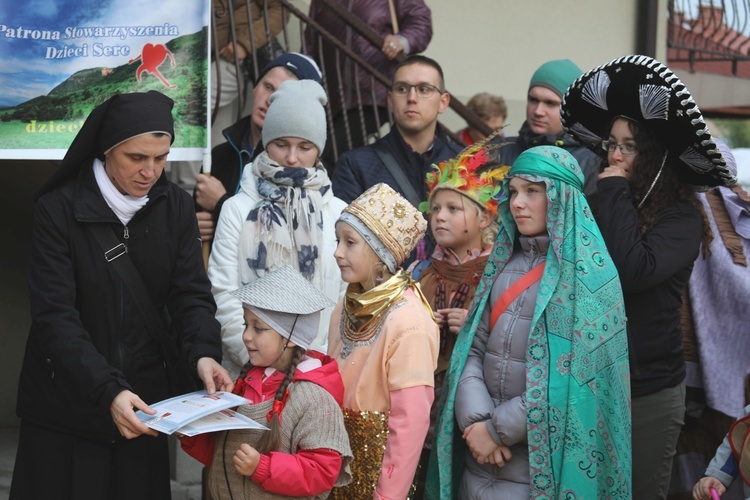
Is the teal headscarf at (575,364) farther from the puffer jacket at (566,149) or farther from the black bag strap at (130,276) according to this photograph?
the black bag strap at (130,276)

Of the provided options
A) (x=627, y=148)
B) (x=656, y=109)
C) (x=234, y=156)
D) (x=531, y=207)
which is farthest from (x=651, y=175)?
(x=234, y=156)

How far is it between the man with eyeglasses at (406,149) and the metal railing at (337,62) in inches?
Answer: 36.8

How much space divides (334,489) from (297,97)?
1.74 metres

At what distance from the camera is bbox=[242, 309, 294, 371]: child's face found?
130 inches

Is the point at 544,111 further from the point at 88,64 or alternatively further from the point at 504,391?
the point at 88,64

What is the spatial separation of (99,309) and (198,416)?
694mm

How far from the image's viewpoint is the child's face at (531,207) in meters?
3.54

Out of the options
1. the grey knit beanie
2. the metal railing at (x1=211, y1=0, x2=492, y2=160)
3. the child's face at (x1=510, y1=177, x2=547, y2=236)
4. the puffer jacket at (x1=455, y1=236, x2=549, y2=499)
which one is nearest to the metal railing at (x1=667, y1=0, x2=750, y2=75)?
the metal railing at (x1=211, y1=0, x2=492, y2=160)

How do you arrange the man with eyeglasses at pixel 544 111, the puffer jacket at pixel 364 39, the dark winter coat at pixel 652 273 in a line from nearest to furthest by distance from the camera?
the dark winter coat at pixel 652 273, the man with eyeglasses at pixel 544 111, the puffer jacket at pixel 364 39

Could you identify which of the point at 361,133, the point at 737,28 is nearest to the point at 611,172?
the point at 361,133

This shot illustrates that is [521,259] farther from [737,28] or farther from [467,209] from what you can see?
[737,28]

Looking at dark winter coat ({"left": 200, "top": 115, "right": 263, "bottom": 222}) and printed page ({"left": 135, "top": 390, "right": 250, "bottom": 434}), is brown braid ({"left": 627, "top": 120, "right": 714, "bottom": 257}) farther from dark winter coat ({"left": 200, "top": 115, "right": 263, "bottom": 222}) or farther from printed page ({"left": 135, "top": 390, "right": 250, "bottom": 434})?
dark winter coat ({"left": 200, "top": 115, "right": 263, "bottom": 222})

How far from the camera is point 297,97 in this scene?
4473 mm

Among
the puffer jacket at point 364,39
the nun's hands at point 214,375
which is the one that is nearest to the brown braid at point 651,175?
the nun's hands at point 214,375
